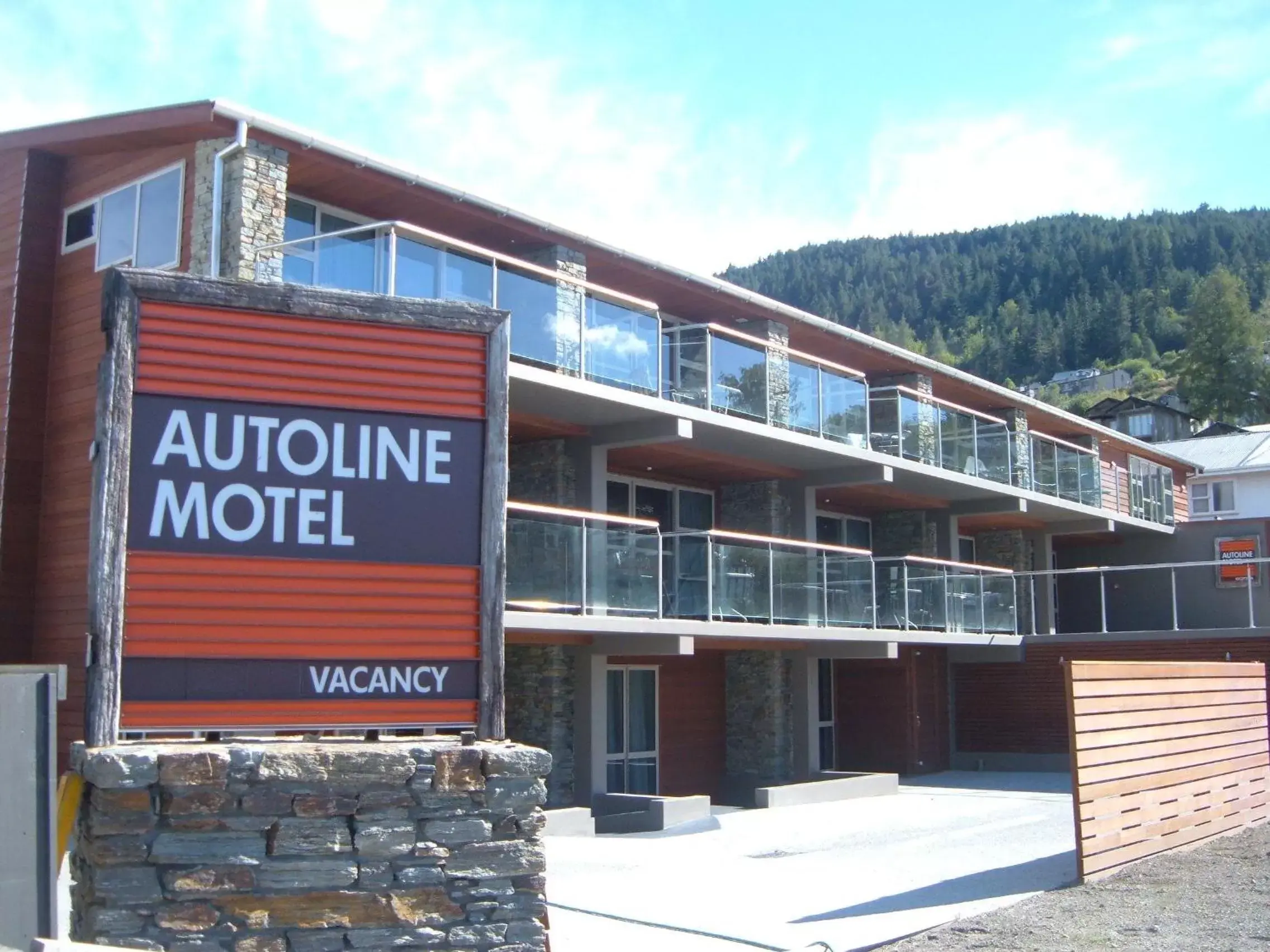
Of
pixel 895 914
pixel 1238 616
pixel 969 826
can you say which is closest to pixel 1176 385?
pixel 1238 616

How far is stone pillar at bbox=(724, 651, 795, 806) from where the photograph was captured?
21.5m

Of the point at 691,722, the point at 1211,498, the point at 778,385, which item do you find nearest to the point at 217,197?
the point at 778,385

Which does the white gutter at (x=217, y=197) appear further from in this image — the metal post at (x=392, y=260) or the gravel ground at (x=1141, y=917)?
the gravel ground at (x=1141, y=917)

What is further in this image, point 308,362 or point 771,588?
point 771,588

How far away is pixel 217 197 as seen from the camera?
44.9 ft

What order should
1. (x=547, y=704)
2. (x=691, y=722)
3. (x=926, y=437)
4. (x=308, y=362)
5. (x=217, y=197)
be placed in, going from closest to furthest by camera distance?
(x=308, y=362)
(x=217, y=197)
(x=547, y=704)
(x=691, y=722)
(x=926, y=437)

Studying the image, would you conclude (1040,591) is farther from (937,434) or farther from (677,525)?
(677,525)

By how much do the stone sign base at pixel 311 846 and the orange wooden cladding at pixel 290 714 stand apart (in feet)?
0.36

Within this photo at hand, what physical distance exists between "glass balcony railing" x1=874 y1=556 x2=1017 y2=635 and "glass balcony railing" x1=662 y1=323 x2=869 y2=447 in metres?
2.47

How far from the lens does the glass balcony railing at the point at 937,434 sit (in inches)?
874

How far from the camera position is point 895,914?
31.9ft

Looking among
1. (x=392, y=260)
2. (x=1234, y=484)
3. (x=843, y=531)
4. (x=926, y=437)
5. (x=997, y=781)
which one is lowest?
(x=997, y=781)

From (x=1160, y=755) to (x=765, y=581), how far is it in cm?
692

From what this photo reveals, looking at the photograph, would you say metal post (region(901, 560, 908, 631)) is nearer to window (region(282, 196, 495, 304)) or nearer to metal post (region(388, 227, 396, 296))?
window (region(282, 196, 495, 304))
